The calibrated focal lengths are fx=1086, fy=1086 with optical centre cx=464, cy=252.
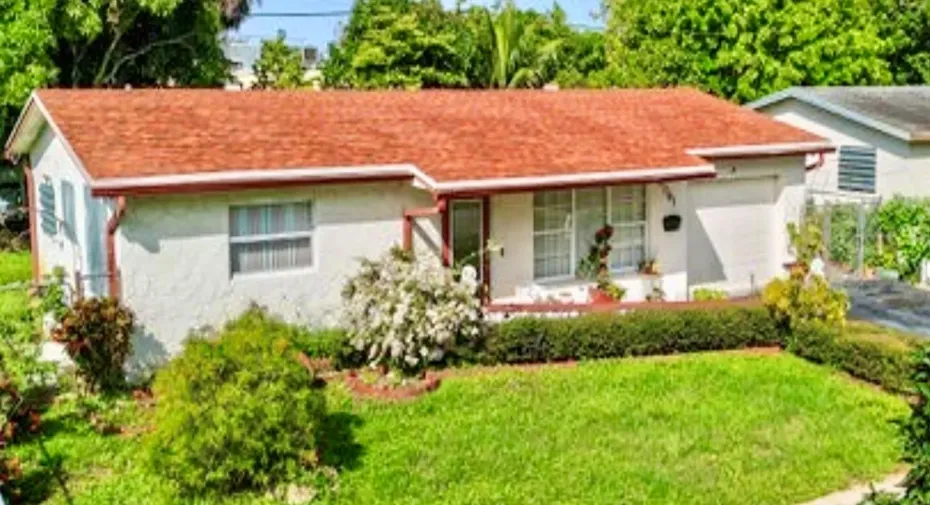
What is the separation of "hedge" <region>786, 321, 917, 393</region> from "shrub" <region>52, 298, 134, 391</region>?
10596mm

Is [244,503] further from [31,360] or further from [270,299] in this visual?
[270,299]

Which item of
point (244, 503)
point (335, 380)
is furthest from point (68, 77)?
point (244, 503)

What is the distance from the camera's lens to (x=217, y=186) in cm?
1652

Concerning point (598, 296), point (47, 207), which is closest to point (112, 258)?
point (47, 207)

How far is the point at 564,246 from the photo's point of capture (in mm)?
21109

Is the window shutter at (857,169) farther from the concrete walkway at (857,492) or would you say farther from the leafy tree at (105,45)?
the leafy tree at (105,45)

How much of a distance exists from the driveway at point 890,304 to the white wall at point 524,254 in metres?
3.45

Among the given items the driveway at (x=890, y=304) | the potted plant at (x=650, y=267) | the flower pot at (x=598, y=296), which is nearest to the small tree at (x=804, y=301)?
the driveway at (x=890, y=304)

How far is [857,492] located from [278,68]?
36.6 meters

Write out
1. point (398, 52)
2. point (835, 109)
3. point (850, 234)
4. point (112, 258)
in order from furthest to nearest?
point (398, 52) → point (835, 109) → point (850, 234) → point (112, 258)

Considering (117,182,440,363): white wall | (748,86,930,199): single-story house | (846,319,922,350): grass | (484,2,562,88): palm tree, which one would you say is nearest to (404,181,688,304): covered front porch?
(117,182,440,363): white wall

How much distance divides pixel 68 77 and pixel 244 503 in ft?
81.1

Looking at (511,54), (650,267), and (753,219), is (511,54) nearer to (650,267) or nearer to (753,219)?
(753,219)

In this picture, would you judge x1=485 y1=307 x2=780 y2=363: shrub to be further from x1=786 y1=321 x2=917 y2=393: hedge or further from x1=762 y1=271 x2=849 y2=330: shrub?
x1=786 y1=321 x2=917 y2=393: hedge
